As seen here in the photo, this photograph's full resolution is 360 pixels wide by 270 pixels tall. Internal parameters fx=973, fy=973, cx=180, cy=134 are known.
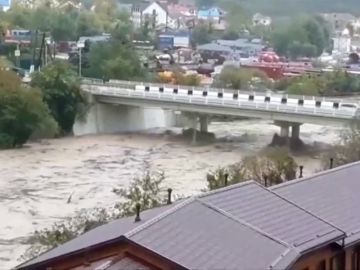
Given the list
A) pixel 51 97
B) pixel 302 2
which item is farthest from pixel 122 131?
pixel 302 2

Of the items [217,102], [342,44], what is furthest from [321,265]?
[342,44]

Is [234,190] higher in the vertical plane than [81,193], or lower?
higher

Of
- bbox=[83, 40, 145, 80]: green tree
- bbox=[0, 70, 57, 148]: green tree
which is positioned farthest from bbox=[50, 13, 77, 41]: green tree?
bbox=[0, 70, 57, 148]: green tree

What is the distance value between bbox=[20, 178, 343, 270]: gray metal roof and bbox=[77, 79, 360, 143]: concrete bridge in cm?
2754

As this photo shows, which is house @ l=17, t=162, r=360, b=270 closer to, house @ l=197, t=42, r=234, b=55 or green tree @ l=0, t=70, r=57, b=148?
green tree @ l=0, t=70, r=57, b=148

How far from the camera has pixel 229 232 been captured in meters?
7.85

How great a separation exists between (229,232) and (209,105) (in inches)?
1314

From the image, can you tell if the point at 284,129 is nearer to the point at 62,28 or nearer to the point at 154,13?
the point at 62,28

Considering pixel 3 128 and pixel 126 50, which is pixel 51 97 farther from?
pixel 126 50

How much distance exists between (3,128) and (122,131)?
303 inches

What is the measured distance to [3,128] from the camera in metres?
38.2

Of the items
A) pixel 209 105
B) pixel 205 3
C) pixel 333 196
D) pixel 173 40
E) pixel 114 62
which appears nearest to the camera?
pixel 333 196

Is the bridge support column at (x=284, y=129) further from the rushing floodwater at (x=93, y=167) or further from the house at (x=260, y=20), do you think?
the house at (x=260, y=20)

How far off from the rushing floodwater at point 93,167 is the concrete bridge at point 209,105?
1.37 metres
